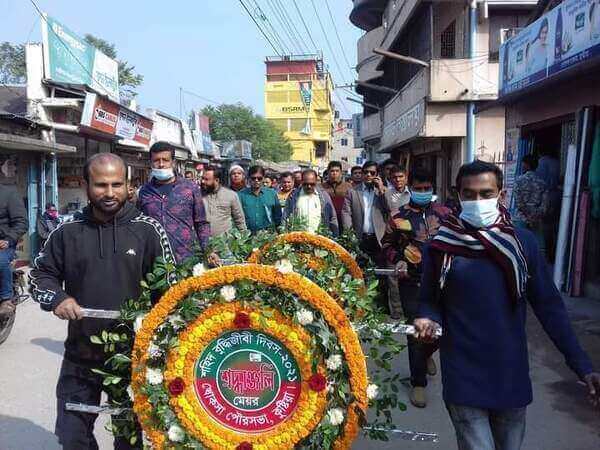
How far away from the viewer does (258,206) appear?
8.02 meters

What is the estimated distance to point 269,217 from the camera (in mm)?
8055

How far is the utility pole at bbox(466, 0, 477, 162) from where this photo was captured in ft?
46.0

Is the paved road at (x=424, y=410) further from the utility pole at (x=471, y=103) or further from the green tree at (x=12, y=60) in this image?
the green tree at (x=12, y=60)

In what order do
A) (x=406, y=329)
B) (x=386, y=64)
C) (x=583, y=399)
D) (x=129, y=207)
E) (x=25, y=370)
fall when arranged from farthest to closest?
1. (x=386, y=64)
2. (x=25, y=370)
3. (x=583, y=399)
4. (x=129, y=207)
5. (x=406, y=329)

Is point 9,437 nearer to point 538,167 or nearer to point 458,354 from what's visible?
point 458,354

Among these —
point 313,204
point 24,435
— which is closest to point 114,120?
point 313,204

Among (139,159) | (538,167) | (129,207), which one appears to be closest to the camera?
(129,207)

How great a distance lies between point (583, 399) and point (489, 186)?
117 inches

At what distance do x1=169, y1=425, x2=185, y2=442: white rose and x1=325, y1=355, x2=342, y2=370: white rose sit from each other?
0.70m

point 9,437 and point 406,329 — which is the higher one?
point 406,329

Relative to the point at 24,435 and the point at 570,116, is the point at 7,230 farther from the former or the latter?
the point at 570,116

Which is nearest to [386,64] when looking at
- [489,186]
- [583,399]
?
[583,399]

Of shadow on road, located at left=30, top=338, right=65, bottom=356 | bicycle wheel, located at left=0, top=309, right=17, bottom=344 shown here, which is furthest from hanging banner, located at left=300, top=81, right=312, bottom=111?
bicycle wheel, located at left=0, top=309, right=17, bottom=344

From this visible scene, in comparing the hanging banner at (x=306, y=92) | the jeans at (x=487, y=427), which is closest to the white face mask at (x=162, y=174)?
the jeans at (x=487, y=427)
